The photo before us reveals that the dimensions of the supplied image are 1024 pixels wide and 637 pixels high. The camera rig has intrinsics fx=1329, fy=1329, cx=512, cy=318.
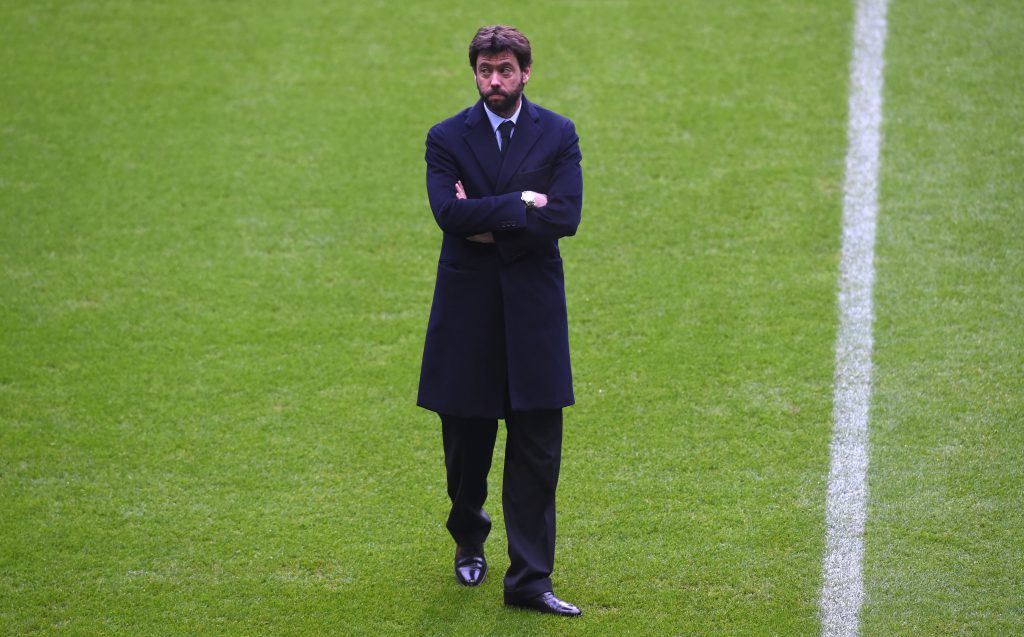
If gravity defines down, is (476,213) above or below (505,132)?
below

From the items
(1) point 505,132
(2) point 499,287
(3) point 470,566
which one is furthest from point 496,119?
(3) point 470,566

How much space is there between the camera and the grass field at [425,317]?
546cm

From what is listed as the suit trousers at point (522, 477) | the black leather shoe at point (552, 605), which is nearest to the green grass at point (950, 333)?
the black leather shoe at point (552, 605)

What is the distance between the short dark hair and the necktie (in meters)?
0.24

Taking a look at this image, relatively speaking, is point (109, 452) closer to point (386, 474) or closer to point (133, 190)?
point (386, 474)

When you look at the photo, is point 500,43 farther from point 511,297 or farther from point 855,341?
point 855,341

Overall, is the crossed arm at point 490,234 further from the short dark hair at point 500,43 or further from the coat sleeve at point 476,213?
the short dark hair at point 500,43

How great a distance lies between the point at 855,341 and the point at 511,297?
276 cm

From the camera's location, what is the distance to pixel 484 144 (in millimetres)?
5039

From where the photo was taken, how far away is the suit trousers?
5090mm

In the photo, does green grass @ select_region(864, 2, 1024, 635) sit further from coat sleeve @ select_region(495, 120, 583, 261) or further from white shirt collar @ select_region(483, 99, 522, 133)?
white shirt collar @ select_region(483, 99, 522, 133)

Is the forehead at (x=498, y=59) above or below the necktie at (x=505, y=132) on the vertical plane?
above

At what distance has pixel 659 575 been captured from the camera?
544 cm

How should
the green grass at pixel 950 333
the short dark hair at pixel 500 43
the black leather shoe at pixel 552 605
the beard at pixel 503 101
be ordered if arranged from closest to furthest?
the short dark hair at pixel 500 43, the beard at pixel 503 101, the black leather shoe at pixel 552 605, the green grass at pixel 950 333
